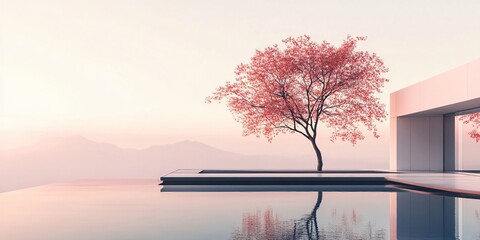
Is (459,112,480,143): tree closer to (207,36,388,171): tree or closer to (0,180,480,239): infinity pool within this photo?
(207,36,388,171): tree

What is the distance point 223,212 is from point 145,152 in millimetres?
18706

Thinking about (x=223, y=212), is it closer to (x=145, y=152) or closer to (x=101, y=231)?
(x=101, y=231)

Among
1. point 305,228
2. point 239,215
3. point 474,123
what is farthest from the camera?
point 474,123

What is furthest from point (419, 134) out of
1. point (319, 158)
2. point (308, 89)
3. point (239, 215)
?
point (239, 215)

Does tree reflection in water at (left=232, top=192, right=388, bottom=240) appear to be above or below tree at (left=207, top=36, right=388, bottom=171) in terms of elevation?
below

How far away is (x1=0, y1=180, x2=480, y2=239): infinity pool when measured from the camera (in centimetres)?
777

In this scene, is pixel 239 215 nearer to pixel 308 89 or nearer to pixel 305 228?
pixel 305 228

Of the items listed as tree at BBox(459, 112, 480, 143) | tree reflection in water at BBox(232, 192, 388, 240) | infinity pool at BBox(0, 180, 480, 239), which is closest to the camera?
tree reflection in water at BBox(232, 192, 388, 240)

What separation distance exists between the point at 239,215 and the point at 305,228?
1881 mm

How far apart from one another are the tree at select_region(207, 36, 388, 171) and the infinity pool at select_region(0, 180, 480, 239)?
802 cm

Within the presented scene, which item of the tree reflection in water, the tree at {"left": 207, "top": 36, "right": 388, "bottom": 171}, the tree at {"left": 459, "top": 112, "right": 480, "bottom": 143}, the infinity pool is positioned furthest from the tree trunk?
the tree reflection in water

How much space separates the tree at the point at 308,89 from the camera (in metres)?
22.4

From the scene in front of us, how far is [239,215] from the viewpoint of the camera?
387 inches

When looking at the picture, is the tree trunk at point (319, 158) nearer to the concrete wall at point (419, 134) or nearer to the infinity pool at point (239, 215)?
the concrete wall at point (419, 134)
